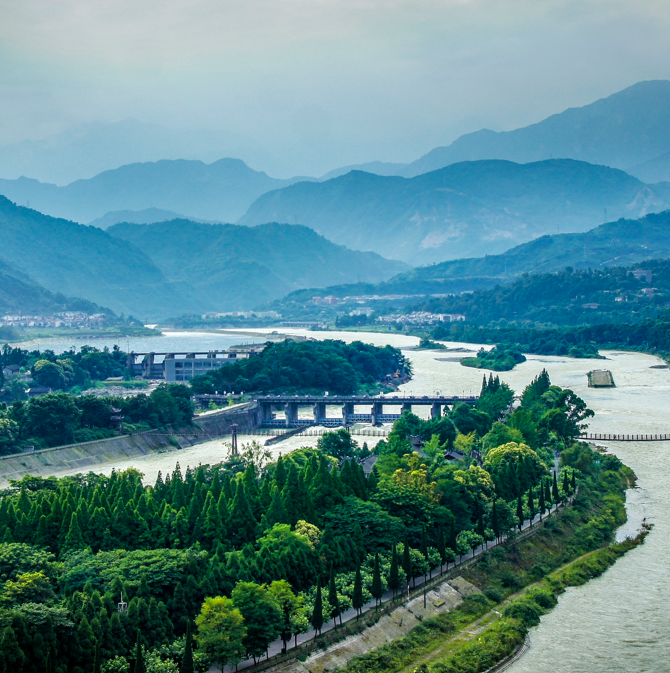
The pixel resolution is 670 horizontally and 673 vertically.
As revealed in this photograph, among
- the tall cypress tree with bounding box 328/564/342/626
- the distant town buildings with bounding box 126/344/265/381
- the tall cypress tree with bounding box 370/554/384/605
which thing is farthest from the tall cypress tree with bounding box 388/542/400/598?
the distant town buildings with bounding box 126/344/265/381

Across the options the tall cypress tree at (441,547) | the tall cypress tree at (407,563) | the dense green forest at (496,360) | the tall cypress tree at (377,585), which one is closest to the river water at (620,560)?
the tall cypress tree at (441,547)

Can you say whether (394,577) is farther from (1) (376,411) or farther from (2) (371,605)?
(1) (376,411)

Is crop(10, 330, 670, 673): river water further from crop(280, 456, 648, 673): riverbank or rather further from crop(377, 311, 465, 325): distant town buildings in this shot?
crop(377, 311, 465, 325): distant town buildings

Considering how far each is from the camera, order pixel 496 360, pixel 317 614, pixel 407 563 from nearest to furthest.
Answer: pixel 317 614
pixel 407 563
pixel 496 360

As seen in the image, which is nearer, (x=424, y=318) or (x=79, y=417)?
(x=79, y=417)

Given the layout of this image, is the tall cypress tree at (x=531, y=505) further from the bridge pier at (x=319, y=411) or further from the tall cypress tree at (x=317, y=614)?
the bridge pier at (x=319, y=411)

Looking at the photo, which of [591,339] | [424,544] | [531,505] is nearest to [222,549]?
[424,544]

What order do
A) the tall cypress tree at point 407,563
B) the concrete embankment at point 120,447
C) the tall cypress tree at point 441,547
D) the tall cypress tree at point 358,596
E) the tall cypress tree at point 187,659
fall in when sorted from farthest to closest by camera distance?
the concrete embankment at point 120,447
the tall cypress tree at point 441,547
the tall cypress tree at point 407,563
the tall cypress tree at point 358,596
the tall cypress tree at point 187,659
